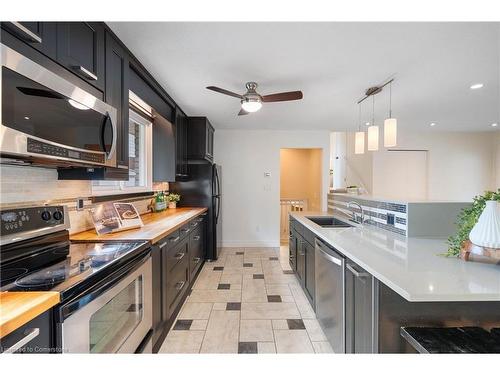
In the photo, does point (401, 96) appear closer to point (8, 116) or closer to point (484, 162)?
point (8, 116)

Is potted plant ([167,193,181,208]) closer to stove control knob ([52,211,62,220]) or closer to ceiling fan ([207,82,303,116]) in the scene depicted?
ceiling fan ([207,82,303,116])

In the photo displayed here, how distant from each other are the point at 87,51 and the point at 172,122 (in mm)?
1932

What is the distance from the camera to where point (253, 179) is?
5.16 m

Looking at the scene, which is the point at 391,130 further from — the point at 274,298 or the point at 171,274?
the point at 171,274

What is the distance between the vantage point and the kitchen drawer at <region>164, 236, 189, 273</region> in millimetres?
2107

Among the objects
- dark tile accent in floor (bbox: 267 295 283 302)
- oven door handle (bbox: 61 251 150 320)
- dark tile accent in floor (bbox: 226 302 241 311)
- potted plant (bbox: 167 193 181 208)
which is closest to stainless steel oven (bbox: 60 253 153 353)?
oven door handle (bbox: 61 251 150 320)

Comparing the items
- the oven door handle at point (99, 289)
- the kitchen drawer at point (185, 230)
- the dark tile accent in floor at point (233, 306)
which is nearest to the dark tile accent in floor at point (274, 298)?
the dark tile accent in floor at point (233, 306)

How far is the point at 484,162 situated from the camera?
5.68 metres

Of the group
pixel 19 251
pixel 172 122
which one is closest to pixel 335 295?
pixel 19 251

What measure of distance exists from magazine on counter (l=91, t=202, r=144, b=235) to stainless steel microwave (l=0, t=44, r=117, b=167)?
2.00ft

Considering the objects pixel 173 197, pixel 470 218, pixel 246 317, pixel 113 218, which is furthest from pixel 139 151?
pixel 470 218

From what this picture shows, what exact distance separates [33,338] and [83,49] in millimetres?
1523

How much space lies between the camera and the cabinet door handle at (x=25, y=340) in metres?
0.71

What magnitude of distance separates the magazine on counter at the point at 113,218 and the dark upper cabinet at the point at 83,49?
1.00 m
